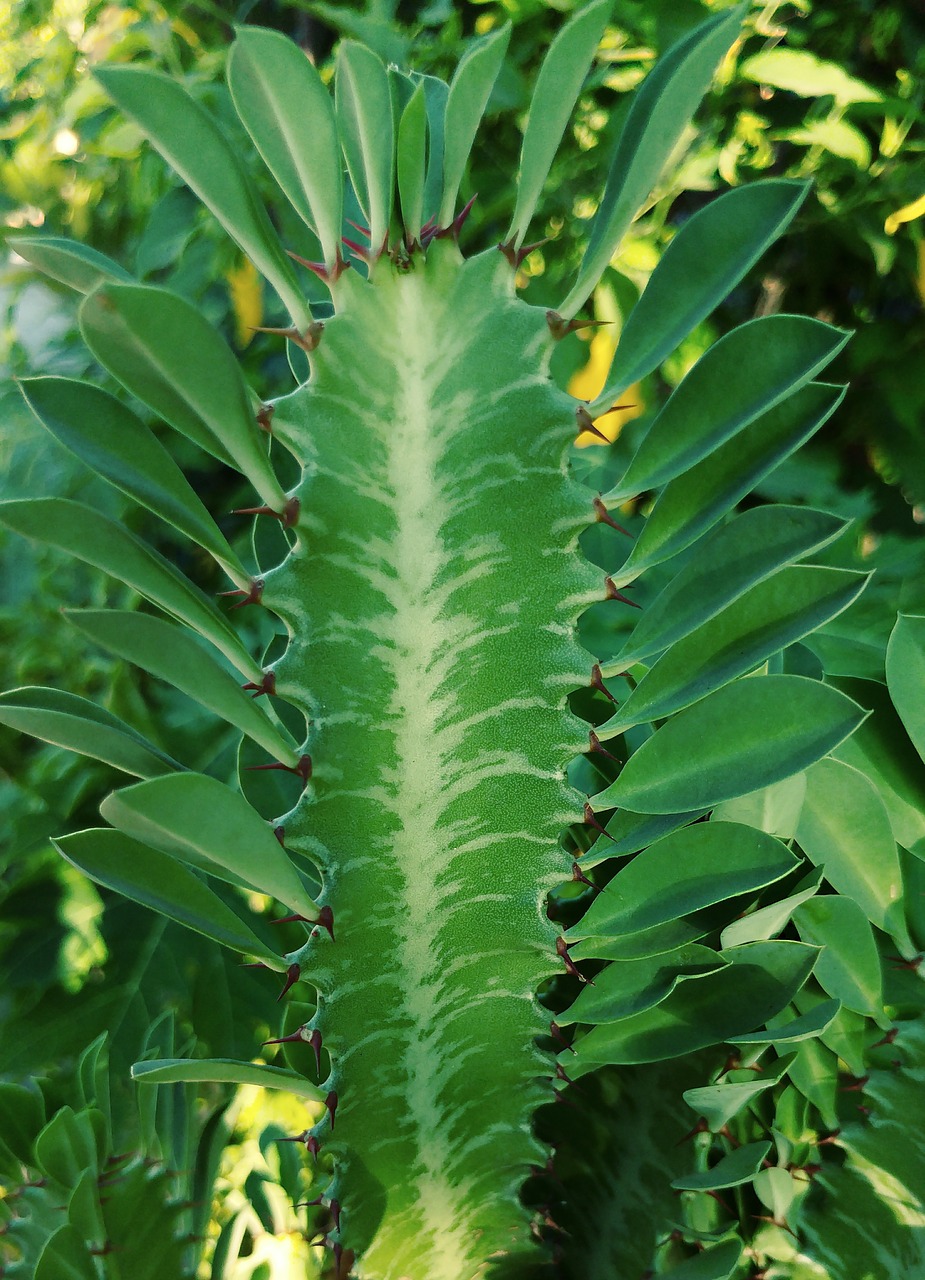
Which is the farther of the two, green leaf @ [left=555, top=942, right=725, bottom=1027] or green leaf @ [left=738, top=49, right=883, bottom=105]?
green leaf @ [left=738, top=49, right=883, bottom=105]

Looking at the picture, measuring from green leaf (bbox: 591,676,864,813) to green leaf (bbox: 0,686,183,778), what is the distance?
0.12 metres

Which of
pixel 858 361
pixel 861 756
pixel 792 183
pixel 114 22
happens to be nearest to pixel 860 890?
pixel 861 756

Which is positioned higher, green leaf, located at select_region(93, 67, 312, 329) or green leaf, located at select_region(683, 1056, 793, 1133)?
green leaf, located at select_region(93, 67, 312, 329)

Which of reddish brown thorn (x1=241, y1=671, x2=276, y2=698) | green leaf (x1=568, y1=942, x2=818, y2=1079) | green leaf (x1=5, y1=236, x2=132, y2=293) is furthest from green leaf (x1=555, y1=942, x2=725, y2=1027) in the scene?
green leaf (x1=5, y1=236, x2=132, y2=293)

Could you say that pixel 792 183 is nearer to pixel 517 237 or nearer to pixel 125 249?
pixel 517 237

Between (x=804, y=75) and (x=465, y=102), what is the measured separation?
0.64 metres

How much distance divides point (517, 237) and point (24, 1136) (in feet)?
1.02

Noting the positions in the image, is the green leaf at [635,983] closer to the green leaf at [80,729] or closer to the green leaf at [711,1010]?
the green leaf at [711,1010]

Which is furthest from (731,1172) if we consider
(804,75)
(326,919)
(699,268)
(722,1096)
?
(804,75)

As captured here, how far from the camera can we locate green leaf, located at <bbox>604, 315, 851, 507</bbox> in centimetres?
23

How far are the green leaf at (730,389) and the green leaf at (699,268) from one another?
0.01 m

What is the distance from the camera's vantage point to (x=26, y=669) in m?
0.95

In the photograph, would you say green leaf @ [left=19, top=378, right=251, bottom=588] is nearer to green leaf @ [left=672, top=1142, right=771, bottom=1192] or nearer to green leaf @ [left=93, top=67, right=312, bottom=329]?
green leaf @ [left=93, top=67, right=312, bottom=329]

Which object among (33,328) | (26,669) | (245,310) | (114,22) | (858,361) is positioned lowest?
(26,669)
